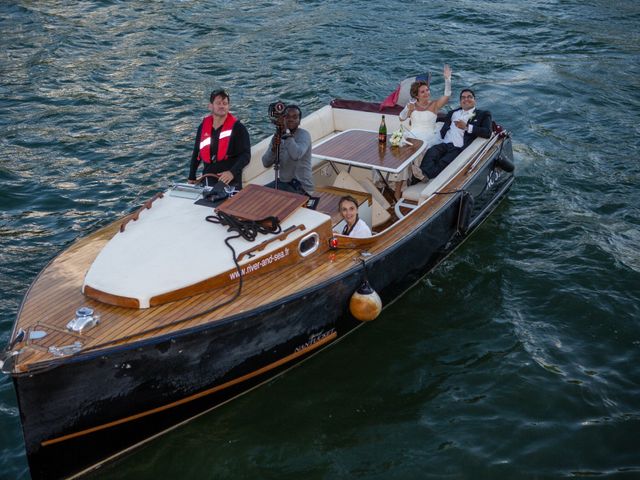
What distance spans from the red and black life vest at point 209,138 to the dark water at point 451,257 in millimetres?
2589

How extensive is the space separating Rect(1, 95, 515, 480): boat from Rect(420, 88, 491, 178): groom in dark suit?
4.59ft

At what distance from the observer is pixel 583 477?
6.51 meters

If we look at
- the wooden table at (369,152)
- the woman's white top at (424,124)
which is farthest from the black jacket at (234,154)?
the woman's white top at (424,124)

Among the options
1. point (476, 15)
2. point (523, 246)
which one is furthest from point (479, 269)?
point (476, 15)

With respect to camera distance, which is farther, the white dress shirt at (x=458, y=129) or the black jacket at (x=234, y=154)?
the white dress shirt at (x=458, y=129)

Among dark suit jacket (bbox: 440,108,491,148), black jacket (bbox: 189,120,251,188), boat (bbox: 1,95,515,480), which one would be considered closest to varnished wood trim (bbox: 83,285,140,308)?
boat (bbox: 1,95,515,480)

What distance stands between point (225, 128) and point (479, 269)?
12.5ft

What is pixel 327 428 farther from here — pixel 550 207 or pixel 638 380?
pixel 550 207

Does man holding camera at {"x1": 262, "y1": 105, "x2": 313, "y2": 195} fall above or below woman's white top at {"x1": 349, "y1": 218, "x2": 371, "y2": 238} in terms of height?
above

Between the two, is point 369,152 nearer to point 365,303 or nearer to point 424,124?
point 424,124

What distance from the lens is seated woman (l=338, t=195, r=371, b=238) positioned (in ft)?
25.5

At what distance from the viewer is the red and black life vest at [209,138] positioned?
830cm

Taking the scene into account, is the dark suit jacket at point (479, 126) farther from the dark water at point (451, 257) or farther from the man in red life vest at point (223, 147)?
the man in red life vest at point (223, 147)

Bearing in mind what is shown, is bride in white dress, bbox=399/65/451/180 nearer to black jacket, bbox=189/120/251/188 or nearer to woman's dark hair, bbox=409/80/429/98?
woman's dark hair, bbox=409/80/429/98
